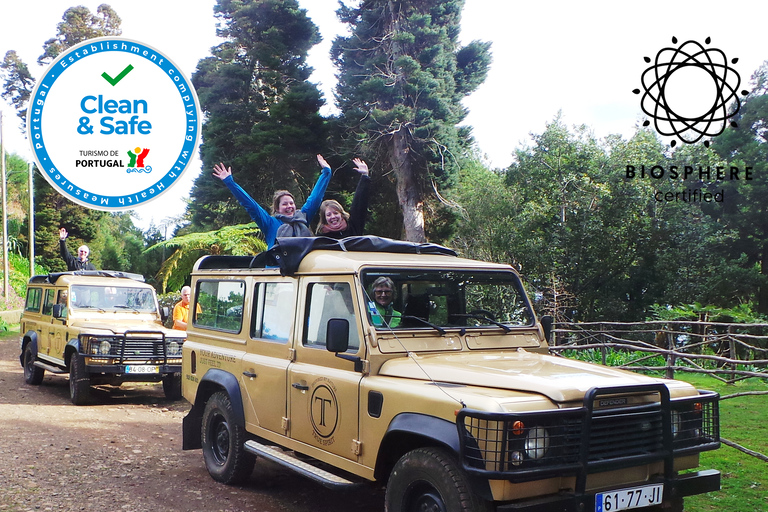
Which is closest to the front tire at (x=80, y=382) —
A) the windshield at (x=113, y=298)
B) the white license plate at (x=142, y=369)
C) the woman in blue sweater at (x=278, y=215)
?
the white license plate at (x=142, y=369)

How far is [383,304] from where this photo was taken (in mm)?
4934

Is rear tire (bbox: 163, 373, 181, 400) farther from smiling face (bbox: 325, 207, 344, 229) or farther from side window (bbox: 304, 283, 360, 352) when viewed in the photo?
side window (bbox: 304, 283, 360, 352)

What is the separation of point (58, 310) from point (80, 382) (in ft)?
5.89

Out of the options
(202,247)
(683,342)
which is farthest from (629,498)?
(202,247)

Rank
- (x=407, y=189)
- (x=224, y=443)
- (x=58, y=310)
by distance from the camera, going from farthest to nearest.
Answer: (x=407, y=189), (x=58, y=310), (x=224, y=443)

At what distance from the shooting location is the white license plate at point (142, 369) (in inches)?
424

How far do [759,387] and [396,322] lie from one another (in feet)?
34.5

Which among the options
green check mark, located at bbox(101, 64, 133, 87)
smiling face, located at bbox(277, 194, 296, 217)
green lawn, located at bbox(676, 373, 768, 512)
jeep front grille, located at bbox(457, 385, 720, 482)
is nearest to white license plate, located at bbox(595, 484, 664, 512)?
jeep front grille, located at bbox(457, 385, 720, 482)

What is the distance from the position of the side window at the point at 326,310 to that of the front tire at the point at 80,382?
22.4 feet

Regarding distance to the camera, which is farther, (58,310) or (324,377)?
(58,310)

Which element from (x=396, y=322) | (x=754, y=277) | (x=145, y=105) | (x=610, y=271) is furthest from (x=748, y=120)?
(x=396, y=322)

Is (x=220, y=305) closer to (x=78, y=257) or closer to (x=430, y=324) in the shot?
(x=430, y=324)

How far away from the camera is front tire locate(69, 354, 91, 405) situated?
10672 millimetres

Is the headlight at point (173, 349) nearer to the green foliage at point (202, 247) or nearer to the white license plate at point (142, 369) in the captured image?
the white license plate at point (142, 369)
